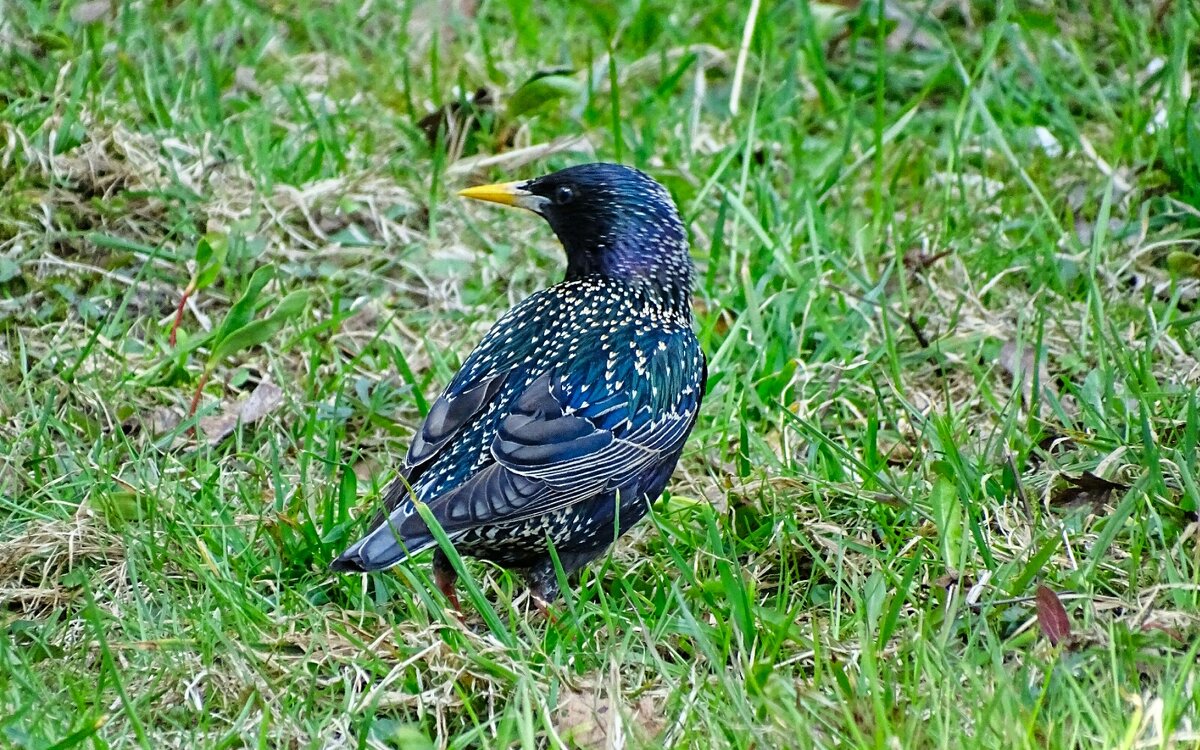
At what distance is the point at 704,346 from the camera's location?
193 inches

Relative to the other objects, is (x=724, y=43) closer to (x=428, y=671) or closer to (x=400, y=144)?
(x=400, y=144)

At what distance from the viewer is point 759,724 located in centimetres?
308

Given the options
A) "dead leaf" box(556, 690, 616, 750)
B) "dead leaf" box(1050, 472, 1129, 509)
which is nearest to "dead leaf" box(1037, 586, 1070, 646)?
"dead leaf" box(1050, 472, 1129, 509)

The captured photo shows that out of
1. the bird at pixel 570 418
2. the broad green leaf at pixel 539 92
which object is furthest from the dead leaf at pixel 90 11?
the bird at pixel 570 418

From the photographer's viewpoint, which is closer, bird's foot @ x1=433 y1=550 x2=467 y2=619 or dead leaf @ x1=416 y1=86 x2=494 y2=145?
bird's foot @ x1=433 y1=550 x2=467 y2=619

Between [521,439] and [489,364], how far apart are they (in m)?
0.34

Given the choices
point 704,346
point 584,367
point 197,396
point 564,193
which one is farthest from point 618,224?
point 197,396

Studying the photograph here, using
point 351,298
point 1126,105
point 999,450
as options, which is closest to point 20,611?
point 351,298

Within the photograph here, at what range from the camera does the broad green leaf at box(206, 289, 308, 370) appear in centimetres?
449

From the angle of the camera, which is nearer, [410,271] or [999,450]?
[999,450]

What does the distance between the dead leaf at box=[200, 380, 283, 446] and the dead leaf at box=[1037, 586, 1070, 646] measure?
2.24 metres

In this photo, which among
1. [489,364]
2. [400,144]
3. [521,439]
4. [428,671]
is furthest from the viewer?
[400,144]

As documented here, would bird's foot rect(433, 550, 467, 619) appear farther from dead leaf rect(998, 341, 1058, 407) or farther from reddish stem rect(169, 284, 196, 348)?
dead leaf rect(998, 341, 1058, 407)

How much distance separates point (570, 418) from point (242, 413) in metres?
1.20
